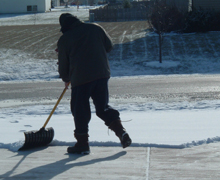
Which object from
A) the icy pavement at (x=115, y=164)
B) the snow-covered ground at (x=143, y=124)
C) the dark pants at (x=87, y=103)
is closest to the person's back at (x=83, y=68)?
the dark pants at (x=87, y=103)

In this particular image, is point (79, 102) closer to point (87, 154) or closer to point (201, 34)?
point (87, 154)

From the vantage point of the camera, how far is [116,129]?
4723 mm

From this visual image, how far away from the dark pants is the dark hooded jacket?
89 mm

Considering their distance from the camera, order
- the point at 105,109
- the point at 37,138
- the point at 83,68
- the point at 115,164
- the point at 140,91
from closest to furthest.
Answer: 1. the point at 115,164
2. the point at 83,68
3. the point at 105,109
4. the point at 37,138
5. the point at 140,91

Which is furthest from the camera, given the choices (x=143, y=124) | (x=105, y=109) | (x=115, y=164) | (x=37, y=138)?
(x=143, y=124)

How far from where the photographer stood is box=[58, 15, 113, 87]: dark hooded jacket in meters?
4.56

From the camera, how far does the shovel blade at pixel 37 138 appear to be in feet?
15.9

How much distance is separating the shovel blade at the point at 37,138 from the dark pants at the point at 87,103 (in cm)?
53

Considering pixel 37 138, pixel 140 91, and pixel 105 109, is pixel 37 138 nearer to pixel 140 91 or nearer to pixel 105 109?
pixel 105 109

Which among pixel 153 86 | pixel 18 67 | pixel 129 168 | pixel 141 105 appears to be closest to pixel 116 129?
pixel 129 168

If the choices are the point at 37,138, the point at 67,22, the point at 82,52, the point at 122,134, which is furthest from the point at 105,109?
the point at 67,22

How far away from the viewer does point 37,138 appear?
193 inches

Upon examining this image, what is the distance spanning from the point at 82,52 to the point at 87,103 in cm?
62

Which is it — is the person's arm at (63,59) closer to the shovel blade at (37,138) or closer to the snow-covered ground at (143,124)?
the shovel blade at (37,138)
